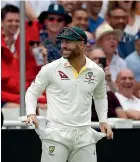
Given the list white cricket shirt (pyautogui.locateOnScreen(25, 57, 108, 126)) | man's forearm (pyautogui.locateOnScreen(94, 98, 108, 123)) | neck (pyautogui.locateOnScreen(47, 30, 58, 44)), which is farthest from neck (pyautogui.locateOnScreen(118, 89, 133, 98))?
white cricket shirt (pyautogui.locateOnScreen(25, 57, 108, 126))

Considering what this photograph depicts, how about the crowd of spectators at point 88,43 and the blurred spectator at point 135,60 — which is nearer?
the crowd of spectators at point 88,43

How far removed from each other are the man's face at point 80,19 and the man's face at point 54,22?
17 centimetres

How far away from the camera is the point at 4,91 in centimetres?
866

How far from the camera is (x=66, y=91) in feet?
19.3

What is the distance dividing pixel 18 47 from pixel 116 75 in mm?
1304

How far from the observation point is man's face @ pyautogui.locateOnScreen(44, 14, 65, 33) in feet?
29.7

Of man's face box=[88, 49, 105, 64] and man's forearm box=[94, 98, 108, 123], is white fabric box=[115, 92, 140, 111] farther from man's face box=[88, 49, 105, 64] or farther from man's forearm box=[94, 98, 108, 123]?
man's forearm box=[94, 98, 108, 123]

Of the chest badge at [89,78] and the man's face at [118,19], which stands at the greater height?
the man's face at [118,19]

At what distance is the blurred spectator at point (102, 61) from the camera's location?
8828 mm

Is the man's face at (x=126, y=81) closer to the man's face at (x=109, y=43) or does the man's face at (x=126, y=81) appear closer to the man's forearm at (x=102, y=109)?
the man's face at (x=109, y=43)

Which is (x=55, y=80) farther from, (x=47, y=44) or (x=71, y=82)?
(x=47, y=44)

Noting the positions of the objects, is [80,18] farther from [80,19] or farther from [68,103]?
[68,103]

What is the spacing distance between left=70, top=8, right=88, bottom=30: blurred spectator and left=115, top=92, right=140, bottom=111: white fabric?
3.45 ft

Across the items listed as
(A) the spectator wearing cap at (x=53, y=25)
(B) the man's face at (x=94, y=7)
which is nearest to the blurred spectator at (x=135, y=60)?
(B) the man's face at (x=94, y=7)
